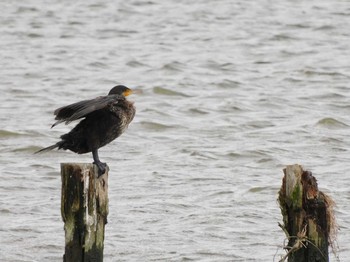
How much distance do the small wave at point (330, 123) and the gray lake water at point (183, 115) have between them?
14mm

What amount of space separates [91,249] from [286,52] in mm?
15037

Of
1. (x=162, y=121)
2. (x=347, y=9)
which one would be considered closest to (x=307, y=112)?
(x=162, y=121)

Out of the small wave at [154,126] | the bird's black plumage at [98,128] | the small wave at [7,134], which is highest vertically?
the bird's black plumage at [98,128]

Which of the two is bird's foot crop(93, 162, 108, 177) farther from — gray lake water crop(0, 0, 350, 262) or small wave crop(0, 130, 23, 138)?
small wave crop(0, 130, 23, 138)

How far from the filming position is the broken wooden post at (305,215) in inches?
278

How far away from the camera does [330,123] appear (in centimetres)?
1584

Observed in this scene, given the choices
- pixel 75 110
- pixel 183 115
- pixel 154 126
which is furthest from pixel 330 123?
pixel 75 110

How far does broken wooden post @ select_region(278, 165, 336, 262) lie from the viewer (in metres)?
7.07

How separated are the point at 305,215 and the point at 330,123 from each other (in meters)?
8.79

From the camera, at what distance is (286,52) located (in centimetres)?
2192

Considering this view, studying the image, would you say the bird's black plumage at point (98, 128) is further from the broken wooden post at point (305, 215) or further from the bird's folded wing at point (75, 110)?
the broken wooden post at point (305, 215)

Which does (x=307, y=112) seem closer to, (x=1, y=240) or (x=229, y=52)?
(x=229, y=52)

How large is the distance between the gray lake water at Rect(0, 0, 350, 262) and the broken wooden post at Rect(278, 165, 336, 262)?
0.55 meters

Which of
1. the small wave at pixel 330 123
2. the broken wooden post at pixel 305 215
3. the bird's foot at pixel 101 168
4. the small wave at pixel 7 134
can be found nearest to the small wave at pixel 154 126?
the small wave at pixel 7 134
